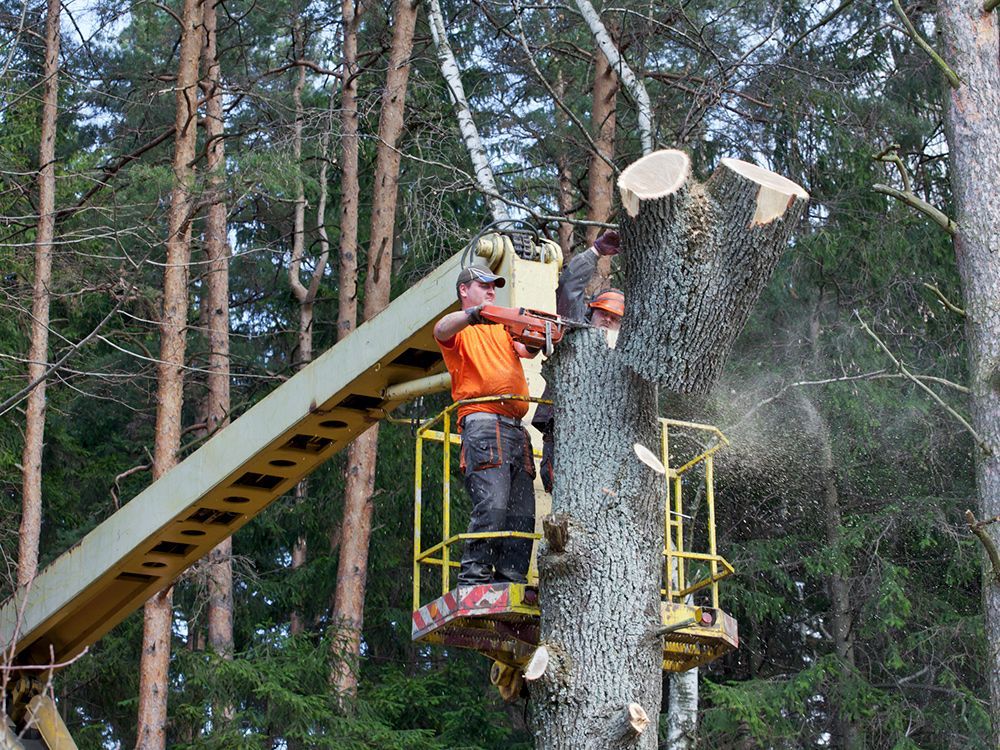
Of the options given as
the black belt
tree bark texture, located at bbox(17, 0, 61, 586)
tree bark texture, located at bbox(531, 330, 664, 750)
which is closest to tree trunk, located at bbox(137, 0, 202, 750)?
tree bark texture, located at bbox(17, 0, 61, 586)

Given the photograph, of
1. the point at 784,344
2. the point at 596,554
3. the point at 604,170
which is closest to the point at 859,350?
the point at 784,344

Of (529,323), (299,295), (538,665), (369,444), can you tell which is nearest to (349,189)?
(299,295)

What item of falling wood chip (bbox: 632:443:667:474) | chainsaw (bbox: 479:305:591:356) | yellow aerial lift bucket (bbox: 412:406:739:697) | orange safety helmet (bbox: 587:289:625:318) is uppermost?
orange safety helmet (bbox: 587:289:625:318)

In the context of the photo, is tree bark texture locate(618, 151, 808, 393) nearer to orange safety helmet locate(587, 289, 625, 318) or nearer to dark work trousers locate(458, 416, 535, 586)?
orange safety helmet locate(587, 289, 625, 318)

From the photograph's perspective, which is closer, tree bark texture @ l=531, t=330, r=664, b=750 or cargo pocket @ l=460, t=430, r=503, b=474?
tree bark texture @ l=531, t=330, r=664, b=750

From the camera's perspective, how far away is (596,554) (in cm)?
689

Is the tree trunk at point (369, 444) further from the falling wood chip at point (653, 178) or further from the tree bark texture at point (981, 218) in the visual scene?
the falling wood chip at point (653, 178)

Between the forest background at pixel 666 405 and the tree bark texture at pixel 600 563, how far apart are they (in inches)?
306

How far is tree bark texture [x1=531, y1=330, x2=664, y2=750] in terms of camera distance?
6.72 metres

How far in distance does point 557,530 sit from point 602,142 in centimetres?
1179

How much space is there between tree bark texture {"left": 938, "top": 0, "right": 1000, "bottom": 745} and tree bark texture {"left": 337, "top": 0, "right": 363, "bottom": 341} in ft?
30.3

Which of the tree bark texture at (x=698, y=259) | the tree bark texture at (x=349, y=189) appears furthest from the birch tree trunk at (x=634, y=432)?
the tree bark texture at (x=349, y=189)

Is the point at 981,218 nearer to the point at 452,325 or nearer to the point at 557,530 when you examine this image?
the point at 452,325

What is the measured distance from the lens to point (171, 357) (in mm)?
16375
